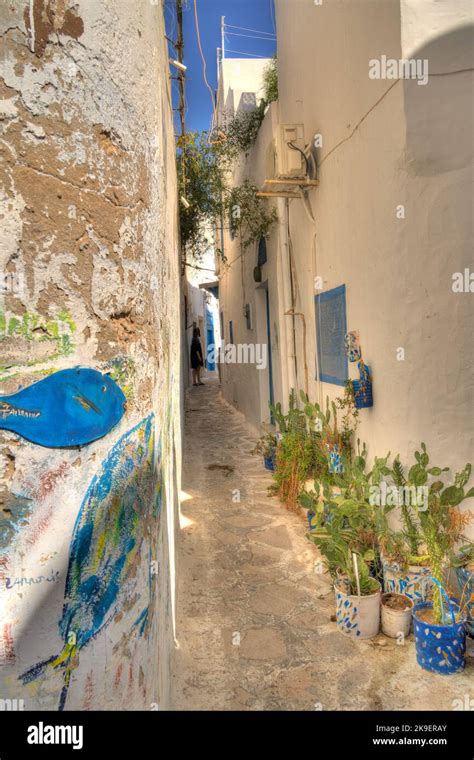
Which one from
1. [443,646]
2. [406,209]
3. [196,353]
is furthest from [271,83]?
[196,353]

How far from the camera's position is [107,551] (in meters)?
1.28

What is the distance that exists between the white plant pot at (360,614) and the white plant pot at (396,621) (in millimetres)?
50

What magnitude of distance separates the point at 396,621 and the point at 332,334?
2.79 metres

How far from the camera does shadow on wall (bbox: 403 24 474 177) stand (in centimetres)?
319

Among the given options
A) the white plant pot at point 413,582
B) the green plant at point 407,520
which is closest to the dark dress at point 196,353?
the green plant at point 407,520

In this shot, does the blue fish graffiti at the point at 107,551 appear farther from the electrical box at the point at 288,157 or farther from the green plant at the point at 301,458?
the electrical box at the point at 288,157

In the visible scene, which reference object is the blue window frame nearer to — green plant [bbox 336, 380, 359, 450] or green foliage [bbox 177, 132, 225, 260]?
green plant [bbox 336, 380, 359, 450]

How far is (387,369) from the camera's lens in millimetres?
3783

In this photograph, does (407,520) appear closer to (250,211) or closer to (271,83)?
(250,211)

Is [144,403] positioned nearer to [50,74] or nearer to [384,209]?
[50,74]

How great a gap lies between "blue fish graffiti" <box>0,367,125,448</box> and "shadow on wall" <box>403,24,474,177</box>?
2928 mm

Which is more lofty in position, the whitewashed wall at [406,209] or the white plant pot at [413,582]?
the whitewashed wall at [406,209]

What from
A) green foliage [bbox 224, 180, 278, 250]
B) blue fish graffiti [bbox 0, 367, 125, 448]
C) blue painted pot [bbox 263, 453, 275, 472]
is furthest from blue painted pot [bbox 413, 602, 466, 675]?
green foliage [bbox 224, 180, 278, 250]

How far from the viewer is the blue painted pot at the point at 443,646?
8.68 feet
